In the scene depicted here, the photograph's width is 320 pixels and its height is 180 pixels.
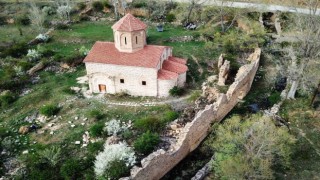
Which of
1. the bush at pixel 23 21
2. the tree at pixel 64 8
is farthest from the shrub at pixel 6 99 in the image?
the tree at pixel 64 8

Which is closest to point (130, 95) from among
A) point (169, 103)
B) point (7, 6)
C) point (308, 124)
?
point (169, 103)

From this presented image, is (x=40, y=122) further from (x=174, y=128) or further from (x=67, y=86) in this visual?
(x=174, y=128)

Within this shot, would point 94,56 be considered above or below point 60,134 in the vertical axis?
Answer: above

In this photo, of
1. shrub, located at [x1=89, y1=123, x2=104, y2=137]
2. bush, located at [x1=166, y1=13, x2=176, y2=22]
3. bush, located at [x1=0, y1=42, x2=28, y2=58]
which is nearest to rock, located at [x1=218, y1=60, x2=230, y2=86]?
shrub, located at [x1=89, y1=123, x2=104, y2=137]

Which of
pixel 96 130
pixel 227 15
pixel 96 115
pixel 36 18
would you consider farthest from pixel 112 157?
pixel 227 15

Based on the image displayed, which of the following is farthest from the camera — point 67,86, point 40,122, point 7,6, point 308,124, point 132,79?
point 7,6
